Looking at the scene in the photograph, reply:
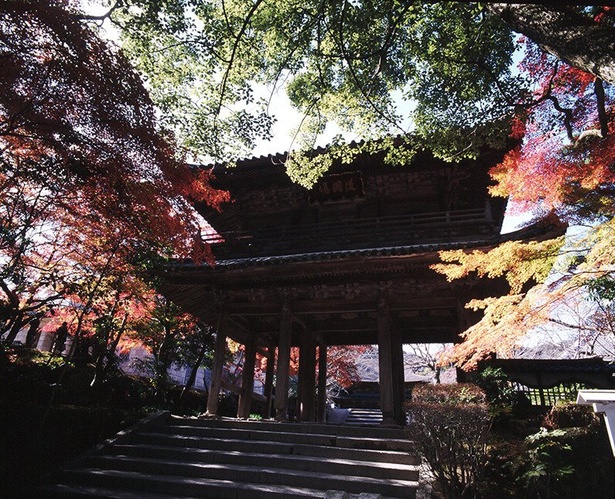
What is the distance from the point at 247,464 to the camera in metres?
6.49

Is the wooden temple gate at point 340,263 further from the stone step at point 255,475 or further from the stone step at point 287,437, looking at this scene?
the stone step at point 255,475

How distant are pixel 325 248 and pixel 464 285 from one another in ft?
12.6

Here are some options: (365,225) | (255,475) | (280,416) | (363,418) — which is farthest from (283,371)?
(363,418)

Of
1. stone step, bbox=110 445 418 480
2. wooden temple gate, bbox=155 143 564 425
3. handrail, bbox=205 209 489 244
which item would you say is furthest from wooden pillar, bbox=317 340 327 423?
stone step, bbox=110 445 418 480

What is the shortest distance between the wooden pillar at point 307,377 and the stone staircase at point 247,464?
13.1 ft

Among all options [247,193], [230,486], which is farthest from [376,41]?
[230,486]

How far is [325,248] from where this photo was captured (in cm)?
1068

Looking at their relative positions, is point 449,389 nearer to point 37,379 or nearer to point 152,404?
point 37,379

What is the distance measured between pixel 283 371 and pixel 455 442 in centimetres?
572

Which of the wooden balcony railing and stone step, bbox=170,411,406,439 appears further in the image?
the wooden balcony railing

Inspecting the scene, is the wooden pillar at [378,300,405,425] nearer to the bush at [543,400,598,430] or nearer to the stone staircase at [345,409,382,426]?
the bush at [543,400,598,430]

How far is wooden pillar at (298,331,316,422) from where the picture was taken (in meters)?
12.1

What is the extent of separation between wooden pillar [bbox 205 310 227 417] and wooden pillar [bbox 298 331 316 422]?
2.83 m

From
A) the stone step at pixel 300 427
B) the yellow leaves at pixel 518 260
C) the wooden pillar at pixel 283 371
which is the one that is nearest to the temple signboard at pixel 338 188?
the wooden pillar at pixel 283 371
